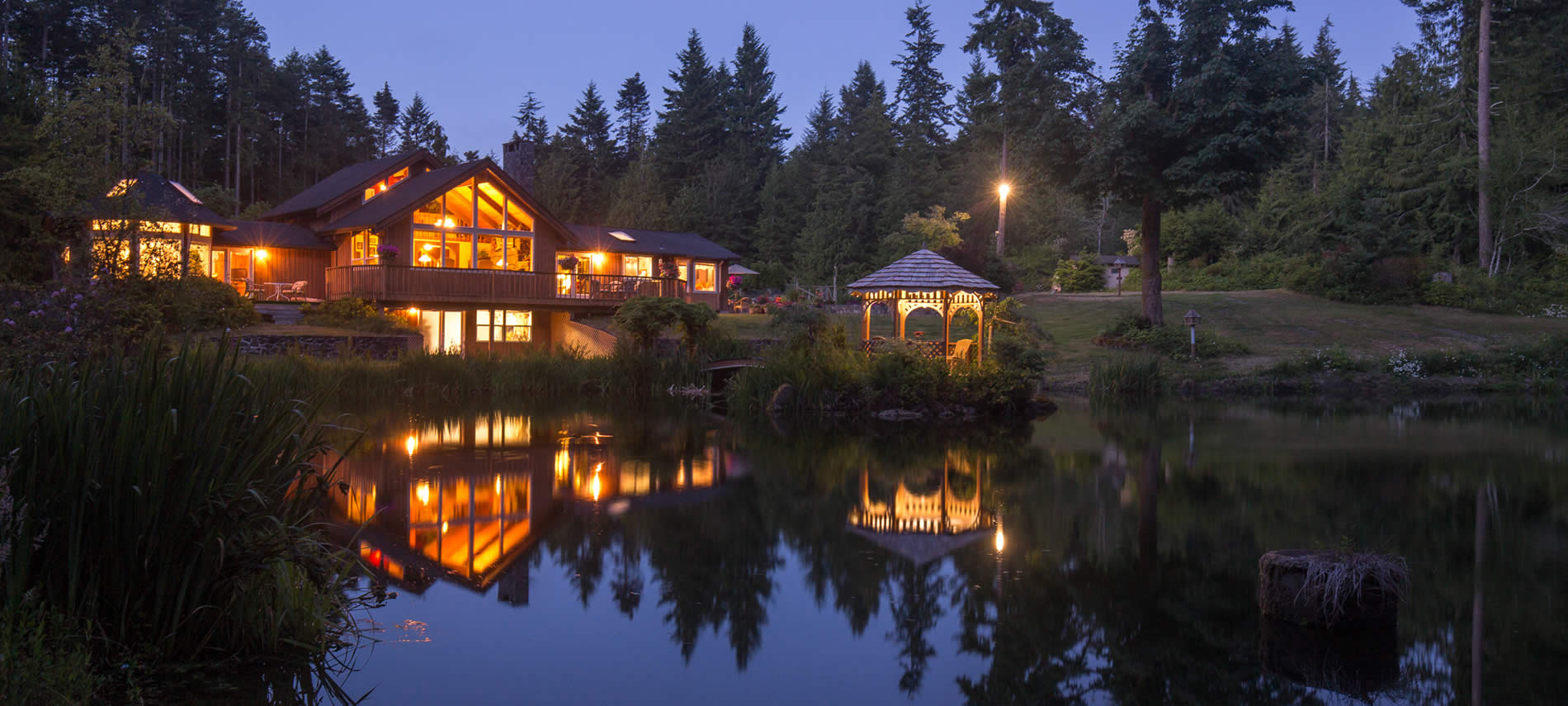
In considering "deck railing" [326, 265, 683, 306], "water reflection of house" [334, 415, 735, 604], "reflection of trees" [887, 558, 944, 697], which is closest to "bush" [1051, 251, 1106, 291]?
"deck railing" [326, 265, 683, 306]

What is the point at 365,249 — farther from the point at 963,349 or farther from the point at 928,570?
the point at 928,570

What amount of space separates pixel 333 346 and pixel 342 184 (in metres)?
13.7

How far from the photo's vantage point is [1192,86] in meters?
30.4

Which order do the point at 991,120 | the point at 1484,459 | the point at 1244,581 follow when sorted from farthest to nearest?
the point at 991,120 → the point at 1484,459 → the point at 1244,581

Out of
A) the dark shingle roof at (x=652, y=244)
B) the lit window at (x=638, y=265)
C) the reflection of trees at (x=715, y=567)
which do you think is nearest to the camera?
the reflection of trees at (x=715, y=567)

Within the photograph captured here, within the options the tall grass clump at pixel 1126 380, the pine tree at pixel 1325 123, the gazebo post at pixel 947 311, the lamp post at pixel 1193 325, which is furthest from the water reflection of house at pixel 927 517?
the pine tree at pixel 1325 123

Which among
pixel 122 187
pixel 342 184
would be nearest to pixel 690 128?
pixel 342 184

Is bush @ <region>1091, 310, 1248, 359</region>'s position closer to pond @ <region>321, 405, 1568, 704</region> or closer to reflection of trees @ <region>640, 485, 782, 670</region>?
pond @ <region>321, 405, 1568, 704</region>

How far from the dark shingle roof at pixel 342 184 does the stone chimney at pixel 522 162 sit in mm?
3800

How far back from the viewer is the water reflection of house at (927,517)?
981 cm

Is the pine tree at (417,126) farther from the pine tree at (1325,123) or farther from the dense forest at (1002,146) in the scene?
the pine tree at (1325,123)

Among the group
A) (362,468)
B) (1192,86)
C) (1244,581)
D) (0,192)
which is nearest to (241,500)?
(1244,581)

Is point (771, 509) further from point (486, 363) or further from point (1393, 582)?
point (486, 363)

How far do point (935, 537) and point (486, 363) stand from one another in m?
17.2
